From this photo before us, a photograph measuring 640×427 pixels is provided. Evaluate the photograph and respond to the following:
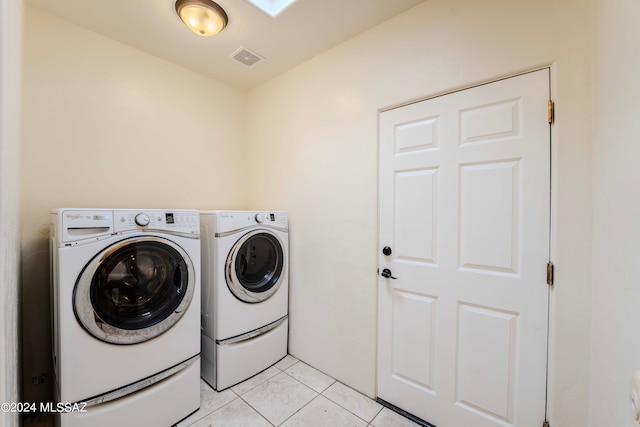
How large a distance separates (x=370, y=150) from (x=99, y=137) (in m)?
1.98

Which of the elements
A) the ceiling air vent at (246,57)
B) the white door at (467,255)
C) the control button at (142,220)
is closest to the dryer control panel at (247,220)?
the control button at (142,220)

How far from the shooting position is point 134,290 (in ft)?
4.59

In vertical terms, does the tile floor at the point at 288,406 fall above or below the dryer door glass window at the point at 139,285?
below

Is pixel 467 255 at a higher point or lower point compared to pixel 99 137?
lower

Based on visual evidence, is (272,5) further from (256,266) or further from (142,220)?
(256,266)

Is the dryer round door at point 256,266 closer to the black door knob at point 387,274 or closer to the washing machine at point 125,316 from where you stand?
the washing machine at point 125,316

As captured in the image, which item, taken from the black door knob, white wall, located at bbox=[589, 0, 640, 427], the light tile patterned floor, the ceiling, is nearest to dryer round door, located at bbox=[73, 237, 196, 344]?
the light tile patterned floor

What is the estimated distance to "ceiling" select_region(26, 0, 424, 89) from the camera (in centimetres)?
155

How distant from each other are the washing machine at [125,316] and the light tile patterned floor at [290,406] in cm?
17

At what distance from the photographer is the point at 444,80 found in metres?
1.43

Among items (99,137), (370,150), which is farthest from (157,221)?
(370,150)

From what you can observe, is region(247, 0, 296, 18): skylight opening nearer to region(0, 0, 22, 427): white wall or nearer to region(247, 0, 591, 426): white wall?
region(247, 0, 591, 426): white wall

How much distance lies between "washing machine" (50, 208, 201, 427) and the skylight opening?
140 cm

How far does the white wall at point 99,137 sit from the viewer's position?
62.1 inches
